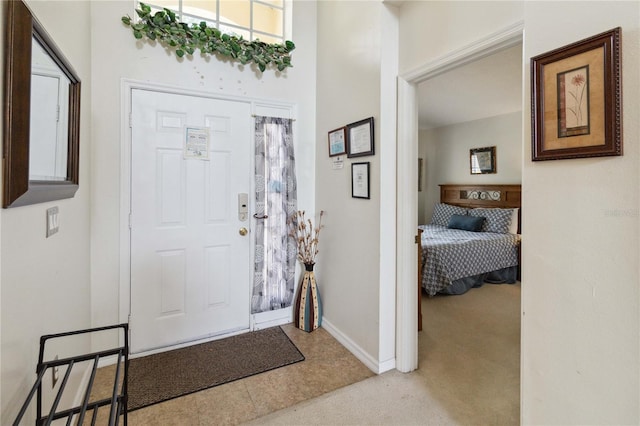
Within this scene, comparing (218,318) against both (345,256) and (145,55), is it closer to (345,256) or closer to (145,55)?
(345,256)

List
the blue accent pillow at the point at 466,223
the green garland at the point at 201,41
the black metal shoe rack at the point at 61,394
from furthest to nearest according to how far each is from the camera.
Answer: the blue accent pillow at the point at 466,223
the green garland at the point at 201,41
the black metal shoe rack at the point at 61,394

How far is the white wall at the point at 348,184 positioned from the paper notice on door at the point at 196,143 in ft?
3.25

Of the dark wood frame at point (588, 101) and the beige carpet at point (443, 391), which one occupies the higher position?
the dark wood frame at point (588, 101)

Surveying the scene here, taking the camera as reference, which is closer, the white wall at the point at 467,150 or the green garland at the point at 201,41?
the green garland at the point at 201,41

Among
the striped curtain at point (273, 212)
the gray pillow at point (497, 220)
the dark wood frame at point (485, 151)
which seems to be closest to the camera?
the striped curtain at point (273, 212)

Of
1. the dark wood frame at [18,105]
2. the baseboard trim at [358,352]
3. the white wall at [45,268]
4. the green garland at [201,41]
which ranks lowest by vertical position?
the baseboard trim at [358,352]

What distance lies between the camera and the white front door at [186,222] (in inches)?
90.5

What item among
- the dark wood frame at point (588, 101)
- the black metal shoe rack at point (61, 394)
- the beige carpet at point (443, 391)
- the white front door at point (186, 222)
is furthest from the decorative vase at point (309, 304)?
the dark wood frame at point (588, 101)

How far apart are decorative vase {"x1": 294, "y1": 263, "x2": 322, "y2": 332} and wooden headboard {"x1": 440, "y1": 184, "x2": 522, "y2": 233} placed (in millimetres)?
3482

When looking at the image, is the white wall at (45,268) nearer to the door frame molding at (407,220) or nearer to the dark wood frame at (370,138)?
the dark wood frame at (370,138)

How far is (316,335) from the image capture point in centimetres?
264

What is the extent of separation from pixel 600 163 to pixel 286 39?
2.64 m

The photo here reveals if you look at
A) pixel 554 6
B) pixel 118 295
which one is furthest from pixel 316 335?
pixel 554 6

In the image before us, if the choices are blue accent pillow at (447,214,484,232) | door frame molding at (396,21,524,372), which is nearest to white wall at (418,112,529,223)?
blue accent pillow at (447,214,484,232)
